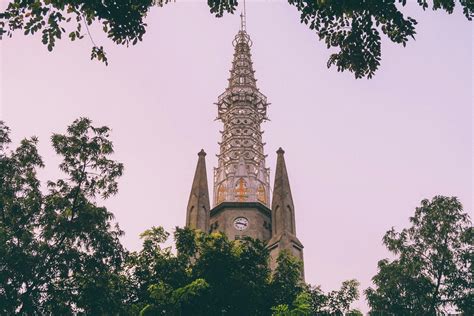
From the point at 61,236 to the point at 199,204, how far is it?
67.1 ft

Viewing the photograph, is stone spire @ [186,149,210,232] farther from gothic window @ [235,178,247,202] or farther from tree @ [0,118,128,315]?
tree @ [0,118,128,315]

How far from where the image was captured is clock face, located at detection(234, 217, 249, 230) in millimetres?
34406

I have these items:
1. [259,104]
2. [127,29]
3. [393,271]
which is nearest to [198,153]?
[259,104]

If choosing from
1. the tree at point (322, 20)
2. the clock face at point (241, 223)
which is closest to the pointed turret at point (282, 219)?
the clock face at point (241, 223)

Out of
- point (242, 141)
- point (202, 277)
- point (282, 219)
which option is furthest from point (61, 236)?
point (242, 141)

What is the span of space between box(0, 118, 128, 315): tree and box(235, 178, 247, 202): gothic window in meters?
20.9

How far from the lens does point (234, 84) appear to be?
46906 millimetres

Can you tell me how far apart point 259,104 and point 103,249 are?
3230 cm

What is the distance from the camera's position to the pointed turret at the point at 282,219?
31234 mm

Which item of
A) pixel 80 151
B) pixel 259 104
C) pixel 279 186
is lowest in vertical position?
pixel 80 151

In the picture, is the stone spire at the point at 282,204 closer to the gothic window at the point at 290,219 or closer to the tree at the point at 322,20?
the gothic window at the point at 290,219

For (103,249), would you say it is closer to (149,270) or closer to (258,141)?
(149,270)

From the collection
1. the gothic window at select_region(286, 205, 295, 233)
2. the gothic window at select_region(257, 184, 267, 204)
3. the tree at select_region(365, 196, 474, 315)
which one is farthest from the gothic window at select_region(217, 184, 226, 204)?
the tree at select_region(365, 196, 474, 315)

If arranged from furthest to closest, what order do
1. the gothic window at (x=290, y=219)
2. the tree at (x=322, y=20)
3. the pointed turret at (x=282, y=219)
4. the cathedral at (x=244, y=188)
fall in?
the cathedral at (x=244, y=188) < the gothic window at (x=290, y=219) < the pointed turret at (x=282, y=219) < the tree at (x=322, y=20)
